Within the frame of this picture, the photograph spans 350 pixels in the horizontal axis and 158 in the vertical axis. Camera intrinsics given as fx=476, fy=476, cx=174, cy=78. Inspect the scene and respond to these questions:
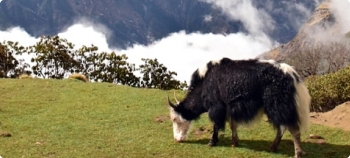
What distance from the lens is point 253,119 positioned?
8.63m

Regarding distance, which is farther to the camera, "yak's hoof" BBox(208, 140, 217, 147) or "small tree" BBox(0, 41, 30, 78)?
"small tree" BBox(0, 41, 30, 78)

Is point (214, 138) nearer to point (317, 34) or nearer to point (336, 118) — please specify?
point (336, 118)

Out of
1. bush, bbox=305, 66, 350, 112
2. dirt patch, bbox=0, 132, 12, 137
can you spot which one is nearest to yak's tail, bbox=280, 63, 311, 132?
dirt patch, bbox=0, 132, 12, 137

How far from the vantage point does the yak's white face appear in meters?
9.56

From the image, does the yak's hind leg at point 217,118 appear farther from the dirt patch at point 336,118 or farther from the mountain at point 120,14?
the mountain at point 120,14

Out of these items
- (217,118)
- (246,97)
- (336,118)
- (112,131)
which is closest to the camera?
(246,97)

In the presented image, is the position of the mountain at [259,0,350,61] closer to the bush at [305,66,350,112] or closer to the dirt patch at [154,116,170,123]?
the bush at [305,66,350,112]

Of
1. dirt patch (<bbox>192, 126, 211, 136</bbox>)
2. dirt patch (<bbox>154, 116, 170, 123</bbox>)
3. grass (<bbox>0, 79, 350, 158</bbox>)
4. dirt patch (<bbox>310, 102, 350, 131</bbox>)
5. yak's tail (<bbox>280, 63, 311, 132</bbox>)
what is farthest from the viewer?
dirt patch (<bbox>310, 102, 350, 131</bbox>)

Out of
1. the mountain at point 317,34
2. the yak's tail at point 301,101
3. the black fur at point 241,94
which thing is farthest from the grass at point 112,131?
the mountain at point 317,34

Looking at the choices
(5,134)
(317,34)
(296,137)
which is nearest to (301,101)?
(296,137)

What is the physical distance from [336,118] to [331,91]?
523cm

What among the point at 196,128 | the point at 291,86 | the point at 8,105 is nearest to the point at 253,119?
the point at 291,86

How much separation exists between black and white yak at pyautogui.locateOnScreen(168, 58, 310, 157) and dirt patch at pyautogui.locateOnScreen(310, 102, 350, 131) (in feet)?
13.9

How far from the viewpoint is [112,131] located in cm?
1064
